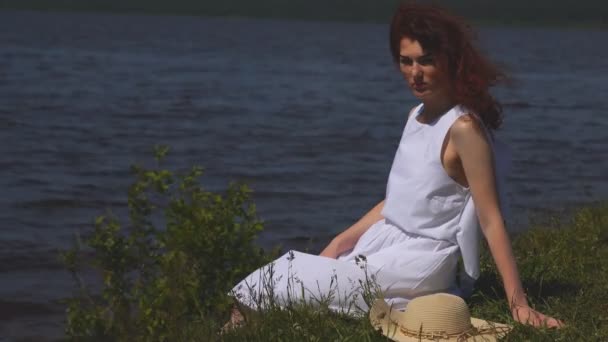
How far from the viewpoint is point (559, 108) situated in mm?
26422

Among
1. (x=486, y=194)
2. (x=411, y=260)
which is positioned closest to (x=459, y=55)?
(x=486, y=194)

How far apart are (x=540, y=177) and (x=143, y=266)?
928cm

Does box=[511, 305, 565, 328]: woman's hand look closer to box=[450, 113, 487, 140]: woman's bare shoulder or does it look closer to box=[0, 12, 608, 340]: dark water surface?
box=[450, 113, 487, 140]: woman's bare shoulder

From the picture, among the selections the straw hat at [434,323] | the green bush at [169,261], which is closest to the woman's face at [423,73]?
the straw hat at [434,323]

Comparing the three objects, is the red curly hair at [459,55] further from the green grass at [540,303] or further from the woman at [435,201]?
the green grass at [540,303]

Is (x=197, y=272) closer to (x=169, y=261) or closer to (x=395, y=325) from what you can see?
(x=169, y=261)

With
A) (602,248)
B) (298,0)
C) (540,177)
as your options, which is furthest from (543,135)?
(298,0)

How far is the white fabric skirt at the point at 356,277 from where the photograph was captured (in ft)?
15.5

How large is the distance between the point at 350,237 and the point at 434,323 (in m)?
0.99

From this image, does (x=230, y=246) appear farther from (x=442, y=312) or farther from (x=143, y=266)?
(x=442, y=312)

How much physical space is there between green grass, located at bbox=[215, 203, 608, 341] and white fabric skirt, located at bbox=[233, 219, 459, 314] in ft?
0.23

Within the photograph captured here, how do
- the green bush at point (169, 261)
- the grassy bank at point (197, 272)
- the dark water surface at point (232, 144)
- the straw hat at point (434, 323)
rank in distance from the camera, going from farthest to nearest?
the dark water surface at point (232, 144) < the green bush at point (169, 261) < the grassy bank at point (197, 272) < the straw hat at point (434, 323)

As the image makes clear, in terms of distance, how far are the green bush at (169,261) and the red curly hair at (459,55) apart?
5.38ft

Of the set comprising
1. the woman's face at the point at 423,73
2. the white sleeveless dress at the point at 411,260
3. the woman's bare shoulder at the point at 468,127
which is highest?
the woman's face at the point at 423,73
